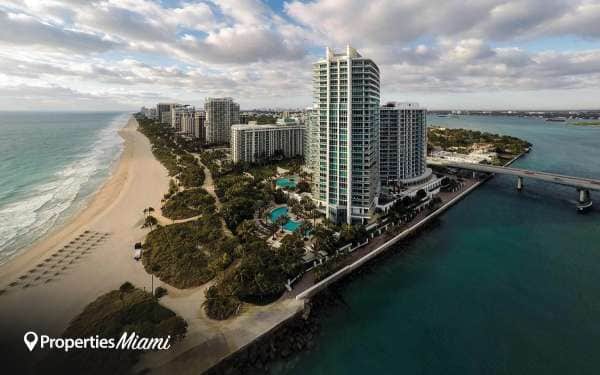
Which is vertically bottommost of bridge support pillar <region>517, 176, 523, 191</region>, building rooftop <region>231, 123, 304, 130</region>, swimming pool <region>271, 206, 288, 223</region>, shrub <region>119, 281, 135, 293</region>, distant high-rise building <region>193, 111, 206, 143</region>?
shrub <region>119, 281, 135, 293</region>

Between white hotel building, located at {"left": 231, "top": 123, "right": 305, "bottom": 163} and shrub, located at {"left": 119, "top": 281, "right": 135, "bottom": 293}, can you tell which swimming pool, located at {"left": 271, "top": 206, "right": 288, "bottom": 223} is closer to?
shrub, located at {"left": 119, "top": 281, "right": 135, "bottom": 293}

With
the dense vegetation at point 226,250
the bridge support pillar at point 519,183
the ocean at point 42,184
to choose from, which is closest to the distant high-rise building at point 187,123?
the ocean at point 42,184

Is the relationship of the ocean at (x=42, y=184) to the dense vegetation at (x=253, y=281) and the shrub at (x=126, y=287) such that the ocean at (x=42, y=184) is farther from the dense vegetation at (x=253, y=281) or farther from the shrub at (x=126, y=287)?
the dense vegetation at (x=253, y=281)

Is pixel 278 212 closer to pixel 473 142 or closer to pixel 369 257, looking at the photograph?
pixel 369 257

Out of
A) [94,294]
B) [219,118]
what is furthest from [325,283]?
[219,118]

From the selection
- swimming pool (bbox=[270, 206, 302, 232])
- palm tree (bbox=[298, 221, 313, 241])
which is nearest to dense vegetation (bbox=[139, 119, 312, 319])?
palm tree (bbox=[298, 221, 313, 241])
